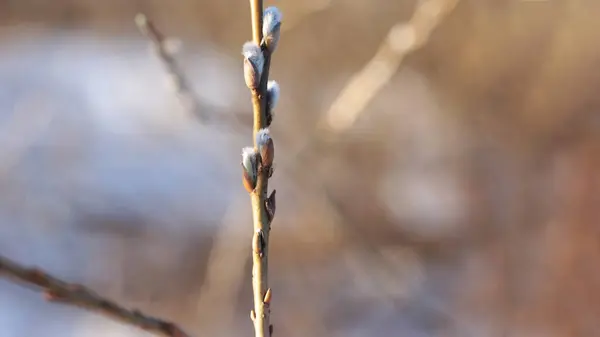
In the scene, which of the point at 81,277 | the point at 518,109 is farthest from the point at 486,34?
the point at 81,277

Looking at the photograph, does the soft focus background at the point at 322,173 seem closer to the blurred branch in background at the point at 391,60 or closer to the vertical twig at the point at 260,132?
the blurred branch in background at the point at 391,60

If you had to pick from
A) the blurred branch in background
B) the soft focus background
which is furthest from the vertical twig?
the soft focus background

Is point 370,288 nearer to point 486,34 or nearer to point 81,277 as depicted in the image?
point 81,277

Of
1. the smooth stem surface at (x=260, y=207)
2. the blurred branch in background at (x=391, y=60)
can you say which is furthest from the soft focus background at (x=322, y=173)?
the smooth stem surface at (x=260, y=207)

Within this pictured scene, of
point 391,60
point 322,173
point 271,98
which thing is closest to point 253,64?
point 271,98

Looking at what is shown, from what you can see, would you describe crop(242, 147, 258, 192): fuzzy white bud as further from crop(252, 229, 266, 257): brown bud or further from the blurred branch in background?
the blurred branch in background
